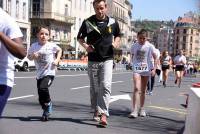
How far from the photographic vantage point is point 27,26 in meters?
71.9

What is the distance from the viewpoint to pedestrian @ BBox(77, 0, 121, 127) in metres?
9.10

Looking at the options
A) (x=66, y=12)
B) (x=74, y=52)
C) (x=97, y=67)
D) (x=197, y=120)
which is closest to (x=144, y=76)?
(x=97, y=67)

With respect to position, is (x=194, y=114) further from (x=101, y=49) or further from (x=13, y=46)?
(x=13, y=46)

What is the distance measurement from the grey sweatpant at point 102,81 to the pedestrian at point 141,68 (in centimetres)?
172

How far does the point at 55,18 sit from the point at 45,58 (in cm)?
7469

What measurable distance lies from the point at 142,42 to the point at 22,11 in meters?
60.6

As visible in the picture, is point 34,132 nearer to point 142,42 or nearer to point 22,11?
point 142,42

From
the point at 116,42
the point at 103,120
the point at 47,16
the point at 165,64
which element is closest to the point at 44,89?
the point at 103,120

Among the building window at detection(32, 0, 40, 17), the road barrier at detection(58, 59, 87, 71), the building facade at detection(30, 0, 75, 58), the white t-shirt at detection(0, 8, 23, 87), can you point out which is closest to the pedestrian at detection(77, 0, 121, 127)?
the white t-shirt at detection(0, 8, 23, 87)

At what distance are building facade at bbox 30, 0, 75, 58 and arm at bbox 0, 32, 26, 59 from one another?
244 ft

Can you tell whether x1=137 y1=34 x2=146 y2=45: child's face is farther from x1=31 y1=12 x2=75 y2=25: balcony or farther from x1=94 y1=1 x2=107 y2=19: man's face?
x1=31 y1=12 x2=75 y2=25: balcony

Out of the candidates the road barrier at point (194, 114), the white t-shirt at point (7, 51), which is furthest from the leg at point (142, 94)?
the white t-shirt at point (7, 51)

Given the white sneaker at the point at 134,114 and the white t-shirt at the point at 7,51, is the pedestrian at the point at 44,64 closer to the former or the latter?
the white sneaker at the point at 134,114

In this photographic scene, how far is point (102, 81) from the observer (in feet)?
29.9
